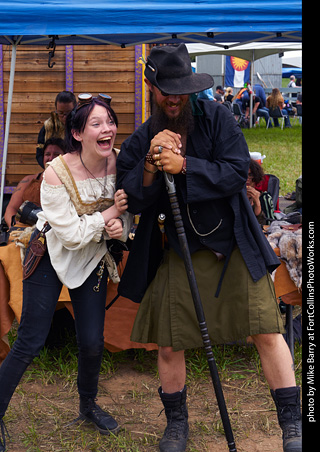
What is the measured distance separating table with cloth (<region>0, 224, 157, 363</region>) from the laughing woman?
739 mm

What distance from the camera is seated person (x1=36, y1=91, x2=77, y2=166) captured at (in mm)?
6102

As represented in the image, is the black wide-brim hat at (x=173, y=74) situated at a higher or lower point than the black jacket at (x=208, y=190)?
higher

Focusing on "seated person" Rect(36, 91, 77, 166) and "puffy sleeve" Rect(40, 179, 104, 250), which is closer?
"puffy sleeve" Rect(40, 179, 104, 250)

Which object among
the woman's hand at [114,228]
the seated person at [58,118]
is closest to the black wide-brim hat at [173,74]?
the woman's hand at [114,228]

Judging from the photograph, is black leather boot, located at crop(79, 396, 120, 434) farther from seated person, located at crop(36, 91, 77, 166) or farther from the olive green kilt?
seated person, located at crop(36, 91, 77, 166)

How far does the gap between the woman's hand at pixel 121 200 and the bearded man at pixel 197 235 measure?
29mm

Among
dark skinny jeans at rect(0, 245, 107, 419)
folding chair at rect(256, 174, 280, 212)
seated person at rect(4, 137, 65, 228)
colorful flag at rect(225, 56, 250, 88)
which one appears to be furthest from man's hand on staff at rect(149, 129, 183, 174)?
colorful flag at rect(225, 56, 250, 88)

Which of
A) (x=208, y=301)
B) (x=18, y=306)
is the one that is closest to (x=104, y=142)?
(x=208, y=301)

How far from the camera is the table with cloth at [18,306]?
3.75 meters

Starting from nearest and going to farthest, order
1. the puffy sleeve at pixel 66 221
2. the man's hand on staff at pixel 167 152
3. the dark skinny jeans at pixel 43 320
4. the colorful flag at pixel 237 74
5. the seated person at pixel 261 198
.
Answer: the man's hand on staff at pixel 167 152 < the puffy sleeve at pixel 66 221 < the dark skinny jeans at pixel 43 320 < the seated person at pixel 261 198 < the colorful flag at pixel 237 74

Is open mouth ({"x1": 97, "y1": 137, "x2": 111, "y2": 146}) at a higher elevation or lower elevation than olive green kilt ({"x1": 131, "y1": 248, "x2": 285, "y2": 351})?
higher

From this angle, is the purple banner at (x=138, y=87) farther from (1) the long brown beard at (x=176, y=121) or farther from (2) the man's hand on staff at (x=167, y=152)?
(2) the man's hand on staff at (x=167, y=152)

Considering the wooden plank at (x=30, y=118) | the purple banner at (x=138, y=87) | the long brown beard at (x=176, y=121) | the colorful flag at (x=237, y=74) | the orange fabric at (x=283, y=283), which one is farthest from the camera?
the colorful flag at (x=237, y=74)
